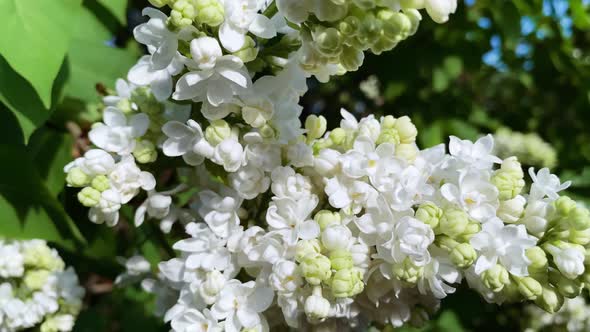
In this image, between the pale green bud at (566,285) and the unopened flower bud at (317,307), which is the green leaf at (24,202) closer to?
the unopened flower bud at (317,307)

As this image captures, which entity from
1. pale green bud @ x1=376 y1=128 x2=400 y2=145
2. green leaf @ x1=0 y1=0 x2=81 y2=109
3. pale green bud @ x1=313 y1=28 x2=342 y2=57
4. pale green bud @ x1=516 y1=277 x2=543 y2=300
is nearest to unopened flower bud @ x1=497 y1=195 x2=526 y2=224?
pale green bud @ x1=516 y1=277 x2=543 y2=300

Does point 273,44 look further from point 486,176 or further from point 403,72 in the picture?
point 403,72

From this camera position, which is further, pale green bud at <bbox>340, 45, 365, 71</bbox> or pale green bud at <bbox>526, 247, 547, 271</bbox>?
pale green bud at <bbox>526, 247, 547, 271</bbox>

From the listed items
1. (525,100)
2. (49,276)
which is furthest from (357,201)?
(525,100)

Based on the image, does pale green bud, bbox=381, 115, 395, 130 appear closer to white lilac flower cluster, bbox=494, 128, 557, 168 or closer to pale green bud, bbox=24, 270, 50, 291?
pale green bud, bbox=24, 270, 50, 291

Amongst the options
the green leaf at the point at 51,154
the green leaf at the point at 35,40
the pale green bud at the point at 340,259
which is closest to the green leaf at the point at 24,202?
the green leaf at the point at 51,154

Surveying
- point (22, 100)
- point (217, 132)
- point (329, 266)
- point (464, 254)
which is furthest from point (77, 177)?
point (464, 254)

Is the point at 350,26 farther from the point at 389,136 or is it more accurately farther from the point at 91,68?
the point at 91,68
